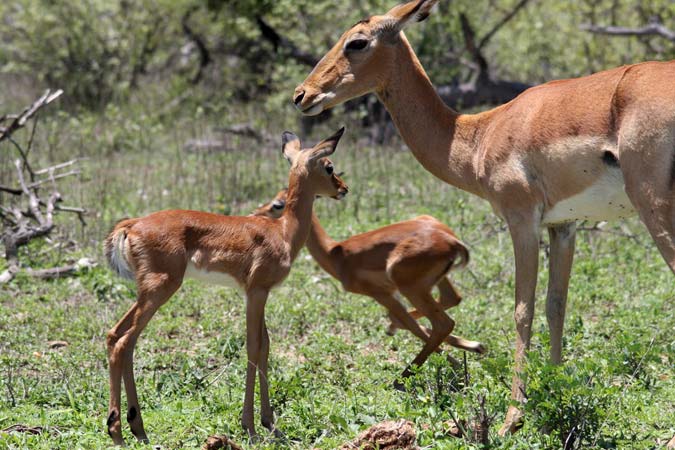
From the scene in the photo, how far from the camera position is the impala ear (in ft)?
18.6

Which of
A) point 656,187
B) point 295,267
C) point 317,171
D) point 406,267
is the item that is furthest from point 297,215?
point 295,267

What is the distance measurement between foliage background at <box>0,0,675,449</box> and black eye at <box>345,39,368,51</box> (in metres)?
1.85

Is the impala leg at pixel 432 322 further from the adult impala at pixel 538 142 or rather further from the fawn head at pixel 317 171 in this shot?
the adult impala at pixel 538 142

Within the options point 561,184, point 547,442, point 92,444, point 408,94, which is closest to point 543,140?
point 561,184

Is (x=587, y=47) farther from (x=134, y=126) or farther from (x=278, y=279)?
(x=278, y=279)

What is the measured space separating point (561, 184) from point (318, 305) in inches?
116

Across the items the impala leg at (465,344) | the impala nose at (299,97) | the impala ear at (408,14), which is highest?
the impala ear at (408,14)

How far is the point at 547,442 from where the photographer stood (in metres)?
4.49

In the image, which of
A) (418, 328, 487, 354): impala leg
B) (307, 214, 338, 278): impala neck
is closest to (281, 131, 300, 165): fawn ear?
(307, 214, 338, 278): impala neck

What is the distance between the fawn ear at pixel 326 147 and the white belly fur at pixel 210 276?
0.90 meters

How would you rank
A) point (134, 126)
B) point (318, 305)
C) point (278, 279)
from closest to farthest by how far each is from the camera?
point (278, 279) → point (318, 305) → point (134, 126)

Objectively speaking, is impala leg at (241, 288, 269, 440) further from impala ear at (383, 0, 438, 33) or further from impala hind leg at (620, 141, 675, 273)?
impala hind leg at (620, 141, 675, 273)

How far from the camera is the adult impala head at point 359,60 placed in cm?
583

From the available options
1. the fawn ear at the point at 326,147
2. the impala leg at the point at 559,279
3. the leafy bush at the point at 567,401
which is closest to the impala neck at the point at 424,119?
the fawn ear at the point at 326,147
